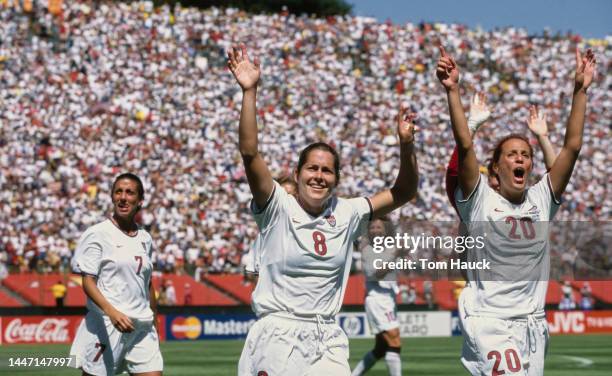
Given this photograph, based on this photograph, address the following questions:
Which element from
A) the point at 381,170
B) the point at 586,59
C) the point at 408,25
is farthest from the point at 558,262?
the point at 408,25

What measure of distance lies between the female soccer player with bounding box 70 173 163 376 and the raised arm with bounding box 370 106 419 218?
3.11m

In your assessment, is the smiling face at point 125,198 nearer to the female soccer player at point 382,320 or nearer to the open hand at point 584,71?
the open hand at point 584,71

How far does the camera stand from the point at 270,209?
661cm

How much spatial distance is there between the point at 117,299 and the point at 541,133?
3.81 metres

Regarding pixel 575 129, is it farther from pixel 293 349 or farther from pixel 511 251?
pixel 293 349

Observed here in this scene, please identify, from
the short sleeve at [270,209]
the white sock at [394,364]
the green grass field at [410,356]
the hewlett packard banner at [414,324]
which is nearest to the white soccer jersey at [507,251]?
the short sleeve at [270,209]

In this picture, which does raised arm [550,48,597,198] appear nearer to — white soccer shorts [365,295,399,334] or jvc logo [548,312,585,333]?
white soccer shorts [365,295,399,334]

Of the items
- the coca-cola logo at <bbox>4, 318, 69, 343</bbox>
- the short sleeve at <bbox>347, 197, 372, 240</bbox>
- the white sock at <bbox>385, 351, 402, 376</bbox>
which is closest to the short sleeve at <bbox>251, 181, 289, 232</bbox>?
the short sleeve at <bbox>347, 197, 372, 240</bbox>

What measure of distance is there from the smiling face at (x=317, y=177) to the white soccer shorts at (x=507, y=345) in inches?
63.4

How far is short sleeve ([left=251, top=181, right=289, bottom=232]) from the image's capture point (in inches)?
259

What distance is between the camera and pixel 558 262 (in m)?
12.7

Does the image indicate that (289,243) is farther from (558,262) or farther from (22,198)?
→ (22,198)

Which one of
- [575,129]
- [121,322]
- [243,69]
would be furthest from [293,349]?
[121,322]

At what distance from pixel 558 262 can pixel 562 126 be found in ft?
109
